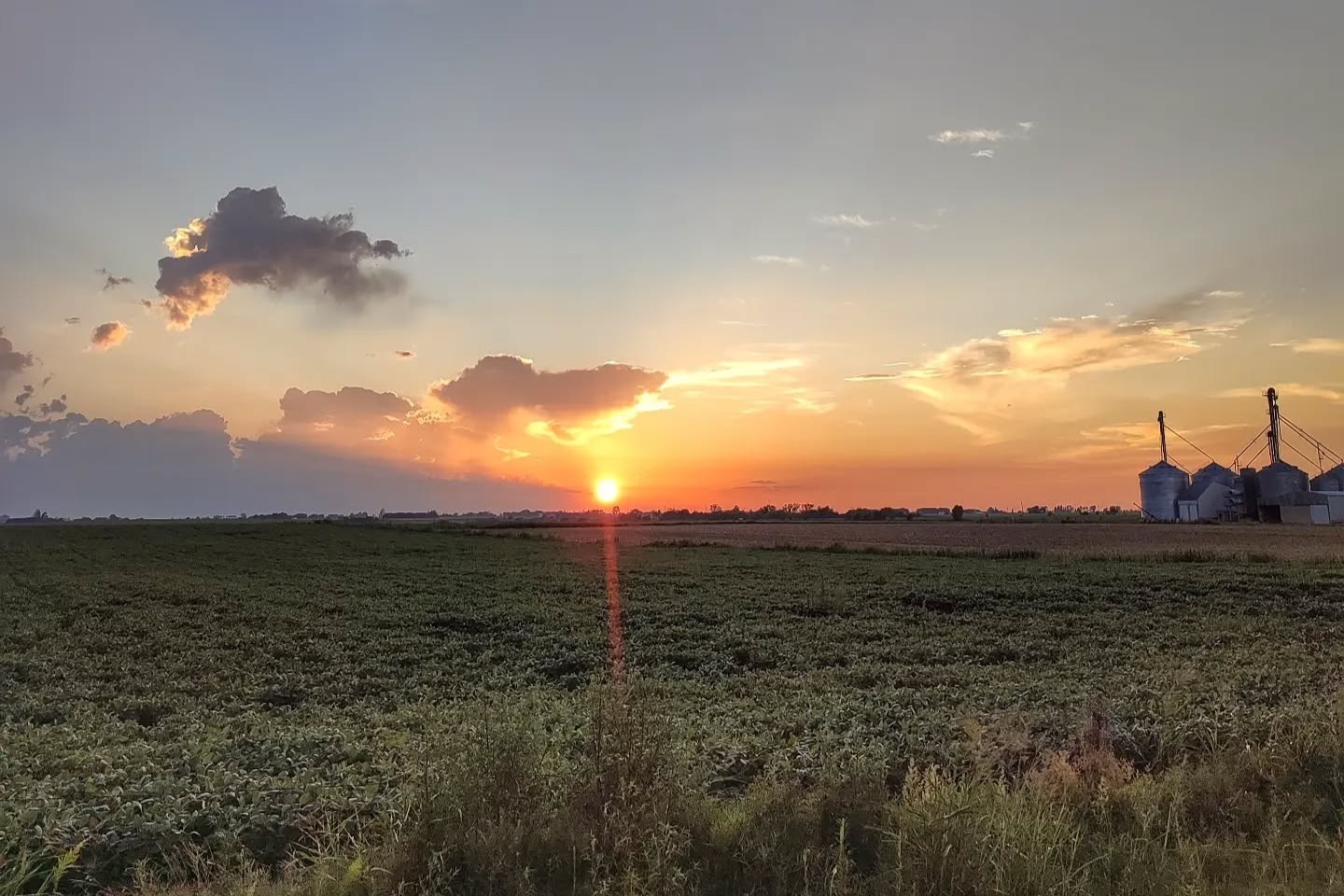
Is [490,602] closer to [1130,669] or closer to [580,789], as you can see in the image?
[1130,669]

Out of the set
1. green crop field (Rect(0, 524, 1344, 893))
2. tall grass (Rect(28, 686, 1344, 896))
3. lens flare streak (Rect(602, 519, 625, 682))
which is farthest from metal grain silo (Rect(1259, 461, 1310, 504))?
tall grass (Rect(28, 686, 1344, 896))

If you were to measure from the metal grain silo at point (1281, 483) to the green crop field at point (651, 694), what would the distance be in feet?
259

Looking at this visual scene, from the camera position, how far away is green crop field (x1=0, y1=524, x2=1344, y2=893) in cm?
641

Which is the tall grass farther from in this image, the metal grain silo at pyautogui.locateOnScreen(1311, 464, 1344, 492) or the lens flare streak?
the metal grain silo at pyautogui.locateOnScreen(1311, 464, 1344, 492)

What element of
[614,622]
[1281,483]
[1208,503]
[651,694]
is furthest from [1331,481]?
[651,694]

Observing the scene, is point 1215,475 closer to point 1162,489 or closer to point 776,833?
point 1162,489

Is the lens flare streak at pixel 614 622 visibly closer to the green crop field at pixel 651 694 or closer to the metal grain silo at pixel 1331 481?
the green crop field at pixel 651 694

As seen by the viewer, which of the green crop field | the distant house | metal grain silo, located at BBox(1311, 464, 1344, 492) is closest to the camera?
the green crop field

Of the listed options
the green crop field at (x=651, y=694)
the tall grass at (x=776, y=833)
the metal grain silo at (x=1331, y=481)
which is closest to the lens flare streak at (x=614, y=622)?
the green crop field at (x=651, y=694)

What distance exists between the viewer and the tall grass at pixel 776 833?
16.9ft

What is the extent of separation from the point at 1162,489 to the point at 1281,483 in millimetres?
14468

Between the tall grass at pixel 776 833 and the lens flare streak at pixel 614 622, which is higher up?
the tall grass at pixel 776 833

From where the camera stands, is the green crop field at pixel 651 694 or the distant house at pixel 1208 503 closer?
the green crop field at pixel 651 694

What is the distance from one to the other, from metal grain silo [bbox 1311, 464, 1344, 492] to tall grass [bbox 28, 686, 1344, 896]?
12307 centimetres
